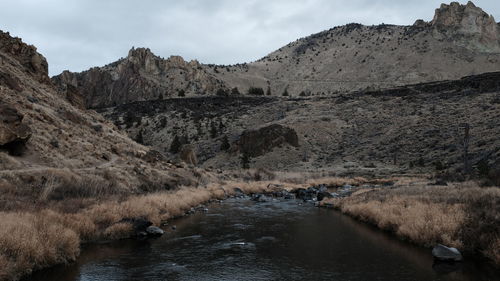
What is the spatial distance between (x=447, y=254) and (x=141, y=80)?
354 feet

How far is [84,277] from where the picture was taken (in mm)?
11430

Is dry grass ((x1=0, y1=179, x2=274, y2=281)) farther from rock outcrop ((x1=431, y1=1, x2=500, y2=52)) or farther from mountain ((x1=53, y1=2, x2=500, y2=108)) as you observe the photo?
rock outcrop ((x1=431, y1=1, x2=500, y2=52))

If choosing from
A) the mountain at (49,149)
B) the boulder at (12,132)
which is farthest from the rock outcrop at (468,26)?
the boulder at (12,132)

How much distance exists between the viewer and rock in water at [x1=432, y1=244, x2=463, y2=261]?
1299cm

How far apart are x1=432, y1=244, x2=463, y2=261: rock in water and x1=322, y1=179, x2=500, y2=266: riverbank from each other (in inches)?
32.9

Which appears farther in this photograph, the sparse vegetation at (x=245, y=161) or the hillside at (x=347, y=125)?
the sparse vegetation at (x=245, y=161)

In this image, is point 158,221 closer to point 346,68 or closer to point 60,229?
point 60,229

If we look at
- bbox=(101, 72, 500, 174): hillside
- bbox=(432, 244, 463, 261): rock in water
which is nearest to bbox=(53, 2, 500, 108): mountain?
bbox=(101, 72, 500, 174): hillside

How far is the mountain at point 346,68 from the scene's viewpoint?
11188 centimetres

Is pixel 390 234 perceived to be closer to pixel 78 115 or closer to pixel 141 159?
pixel 141 159

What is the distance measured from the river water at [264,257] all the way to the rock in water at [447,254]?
1.13 feet

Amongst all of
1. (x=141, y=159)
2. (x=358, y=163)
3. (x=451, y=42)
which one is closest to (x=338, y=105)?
(x=358, y=163)

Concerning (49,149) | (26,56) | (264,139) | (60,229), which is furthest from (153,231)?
(264,139)

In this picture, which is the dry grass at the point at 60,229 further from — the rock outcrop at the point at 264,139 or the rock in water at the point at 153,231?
the rock outcrop at the point at 264,139
